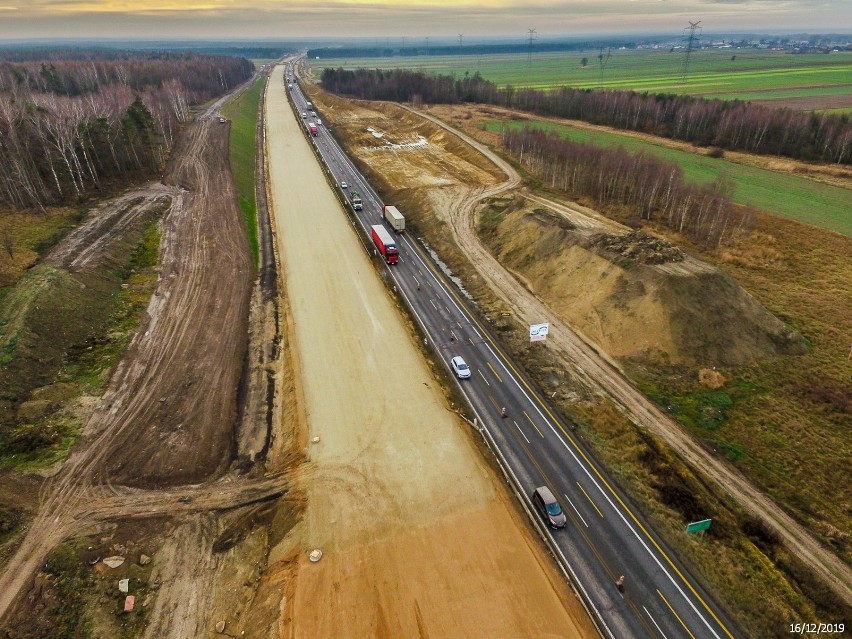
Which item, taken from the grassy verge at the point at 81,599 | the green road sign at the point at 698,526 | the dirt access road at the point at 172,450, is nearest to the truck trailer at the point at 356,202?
the dirt access road at the point at 172,450

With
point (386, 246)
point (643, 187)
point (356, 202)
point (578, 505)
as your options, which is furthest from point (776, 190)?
point (578, 505)

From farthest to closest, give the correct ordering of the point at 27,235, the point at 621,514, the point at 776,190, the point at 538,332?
the point at 776,190 → the point at 27,235 → the point at 538,332 → the point at 621,514

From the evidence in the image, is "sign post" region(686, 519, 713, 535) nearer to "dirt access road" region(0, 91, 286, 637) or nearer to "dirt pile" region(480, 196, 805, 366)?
"dirt pile" region(480, 196, 805, 366)

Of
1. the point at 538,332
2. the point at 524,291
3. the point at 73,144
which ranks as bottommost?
the point at 524,291

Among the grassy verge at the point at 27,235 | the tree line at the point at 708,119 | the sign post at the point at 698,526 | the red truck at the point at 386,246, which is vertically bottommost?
the sign post at the point at 698,526

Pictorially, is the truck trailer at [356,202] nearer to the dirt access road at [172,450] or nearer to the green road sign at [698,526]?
the dirt access road at [172,450]

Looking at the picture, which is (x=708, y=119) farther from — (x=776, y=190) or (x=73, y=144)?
(x=73, y=144)
